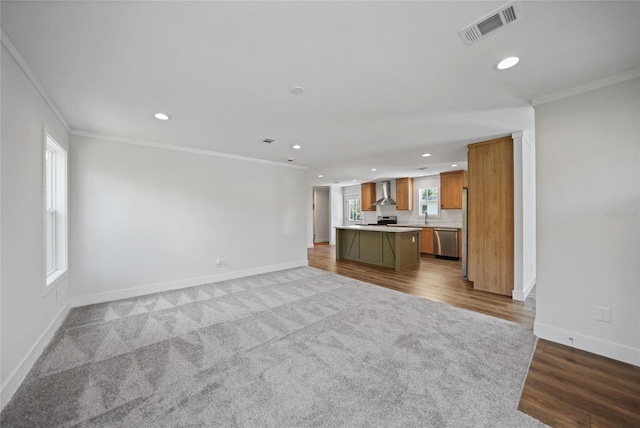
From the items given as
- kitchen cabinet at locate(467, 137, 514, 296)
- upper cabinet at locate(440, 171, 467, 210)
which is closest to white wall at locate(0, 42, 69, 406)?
kitchen cabinet at locate(467, 137, 514, 296)

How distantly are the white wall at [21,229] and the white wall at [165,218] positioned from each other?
117 centimetres

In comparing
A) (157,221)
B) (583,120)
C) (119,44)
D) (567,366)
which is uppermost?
(119,44)

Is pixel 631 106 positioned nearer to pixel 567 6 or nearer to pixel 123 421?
pixel 567 6

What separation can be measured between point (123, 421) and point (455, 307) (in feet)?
11.5

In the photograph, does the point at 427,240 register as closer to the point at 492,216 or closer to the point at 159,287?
the point at 492,216

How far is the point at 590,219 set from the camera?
90.9 inches

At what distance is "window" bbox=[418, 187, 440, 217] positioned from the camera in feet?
25.3

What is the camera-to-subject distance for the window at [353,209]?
10328mm

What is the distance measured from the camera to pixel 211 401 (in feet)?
5.49

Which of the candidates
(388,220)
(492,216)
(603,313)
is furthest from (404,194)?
(603,313)

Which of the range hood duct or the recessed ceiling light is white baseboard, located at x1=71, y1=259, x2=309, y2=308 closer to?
the range hood duct

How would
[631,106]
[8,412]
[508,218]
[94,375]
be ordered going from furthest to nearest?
[508,218], [631,106], [94,375], [8,412]

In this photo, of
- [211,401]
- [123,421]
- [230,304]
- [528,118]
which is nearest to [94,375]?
Answer: [123,421]

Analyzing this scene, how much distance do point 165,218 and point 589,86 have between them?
5548mm
